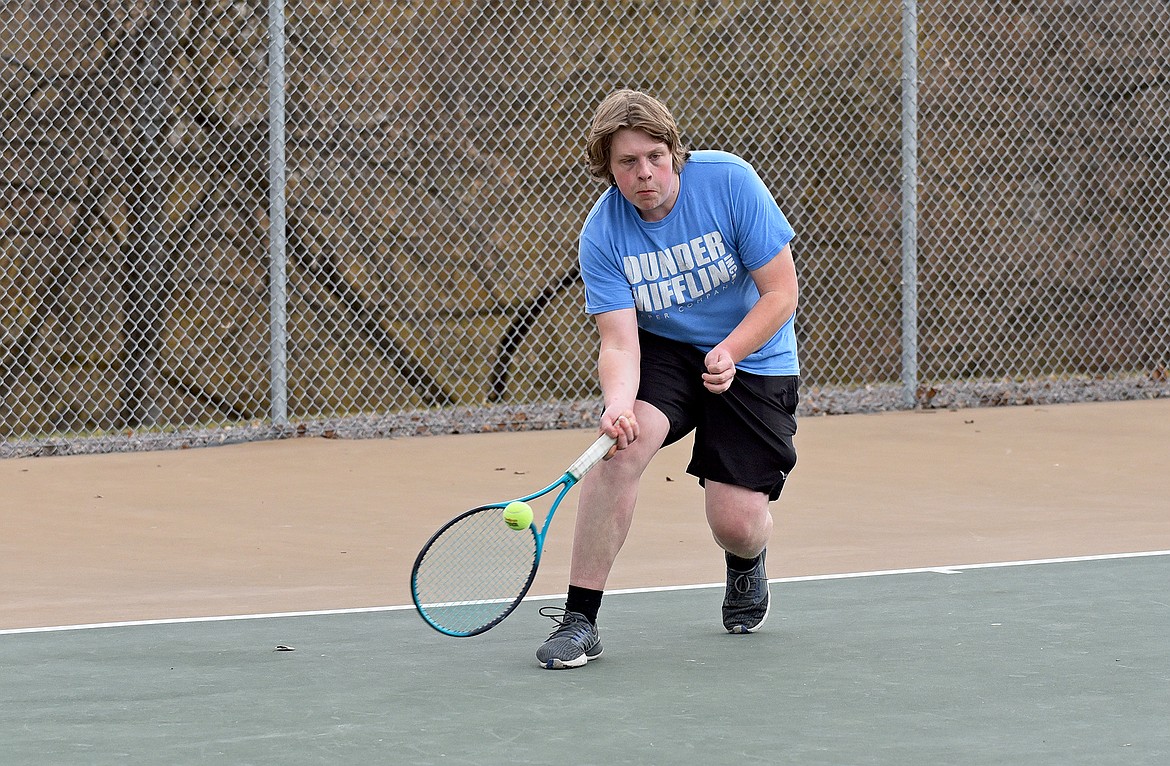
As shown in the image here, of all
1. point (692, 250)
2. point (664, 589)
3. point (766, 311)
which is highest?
point (692, 250)

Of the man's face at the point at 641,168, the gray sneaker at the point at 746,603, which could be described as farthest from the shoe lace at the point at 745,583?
the man's face at the point at 641,168

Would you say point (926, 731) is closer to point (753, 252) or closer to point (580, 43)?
point (753, 252)

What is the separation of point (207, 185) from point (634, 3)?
2.63m

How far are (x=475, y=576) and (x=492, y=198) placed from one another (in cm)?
488

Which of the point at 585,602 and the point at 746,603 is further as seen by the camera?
the point at 746,603

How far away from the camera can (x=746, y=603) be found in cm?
454

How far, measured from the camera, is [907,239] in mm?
9531

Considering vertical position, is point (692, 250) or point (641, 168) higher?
point (641, 168)

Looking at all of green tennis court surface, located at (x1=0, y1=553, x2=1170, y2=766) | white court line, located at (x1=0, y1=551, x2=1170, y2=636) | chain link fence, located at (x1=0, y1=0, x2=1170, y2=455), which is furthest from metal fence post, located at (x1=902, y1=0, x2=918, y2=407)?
green tennis court surface, located at (x1=0, y1=553, x2=1170, y2=766)

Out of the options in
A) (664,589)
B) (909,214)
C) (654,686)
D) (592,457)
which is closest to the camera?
(654,686)

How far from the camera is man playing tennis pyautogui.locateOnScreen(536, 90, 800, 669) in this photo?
4.23 m

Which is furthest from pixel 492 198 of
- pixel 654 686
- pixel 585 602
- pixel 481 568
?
pixel 654 686

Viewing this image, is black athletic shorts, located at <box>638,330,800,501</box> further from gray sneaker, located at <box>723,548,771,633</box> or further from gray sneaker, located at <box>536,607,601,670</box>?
gray sneaker, located at <box>536,607,601,670</box>

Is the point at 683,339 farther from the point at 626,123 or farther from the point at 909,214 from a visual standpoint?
the point at 909,214
